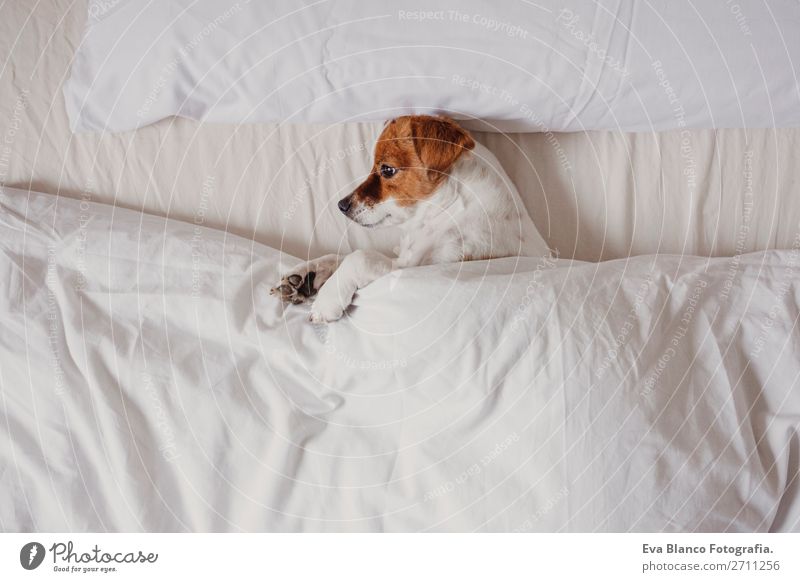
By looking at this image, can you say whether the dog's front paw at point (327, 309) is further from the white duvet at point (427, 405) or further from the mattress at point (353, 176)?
the mattress at point (353, 176)

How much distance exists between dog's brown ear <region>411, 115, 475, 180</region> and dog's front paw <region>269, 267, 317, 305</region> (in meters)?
0.33

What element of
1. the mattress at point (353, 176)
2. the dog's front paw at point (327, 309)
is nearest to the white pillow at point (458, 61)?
the mattress at point (353, 176)

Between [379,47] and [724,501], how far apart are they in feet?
3.66

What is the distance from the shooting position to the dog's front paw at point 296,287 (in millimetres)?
1271

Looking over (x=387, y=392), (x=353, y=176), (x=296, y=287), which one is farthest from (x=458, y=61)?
(x=387, y=392)

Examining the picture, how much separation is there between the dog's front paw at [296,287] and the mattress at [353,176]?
0.19 m

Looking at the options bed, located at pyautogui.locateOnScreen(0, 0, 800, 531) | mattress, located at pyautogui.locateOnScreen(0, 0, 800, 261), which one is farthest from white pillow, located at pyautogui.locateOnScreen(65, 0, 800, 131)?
bed, located at pyautogui.locateOnScreen(0, 0, 800, 531)

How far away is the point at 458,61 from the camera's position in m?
1.38

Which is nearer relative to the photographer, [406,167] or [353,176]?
[406,167]

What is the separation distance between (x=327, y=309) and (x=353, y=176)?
0.44m

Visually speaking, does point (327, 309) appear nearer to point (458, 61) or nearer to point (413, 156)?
point (413, 156)

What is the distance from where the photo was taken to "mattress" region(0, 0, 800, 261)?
59.3 inches

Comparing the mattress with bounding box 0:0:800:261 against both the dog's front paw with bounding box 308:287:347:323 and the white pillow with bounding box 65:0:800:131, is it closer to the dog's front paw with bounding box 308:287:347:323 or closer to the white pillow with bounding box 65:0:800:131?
the white pillow with bounding box 65:0:800:131
